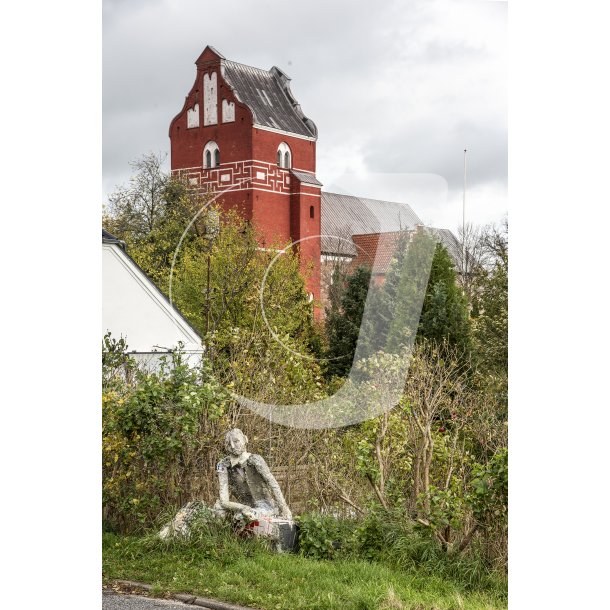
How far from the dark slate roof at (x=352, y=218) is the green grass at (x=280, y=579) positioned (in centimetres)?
145

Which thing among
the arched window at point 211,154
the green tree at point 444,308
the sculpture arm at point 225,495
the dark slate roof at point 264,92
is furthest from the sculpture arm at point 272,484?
the dark slate roof at point 264,92

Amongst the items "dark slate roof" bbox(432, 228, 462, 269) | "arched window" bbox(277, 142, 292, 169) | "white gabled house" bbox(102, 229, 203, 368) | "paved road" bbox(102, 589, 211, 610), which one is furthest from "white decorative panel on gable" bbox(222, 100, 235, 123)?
"paved road" bbox(102, 589, 211, 610)

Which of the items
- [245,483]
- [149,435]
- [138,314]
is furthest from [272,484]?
[138,314]

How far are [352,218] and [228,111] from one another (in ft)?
2.49

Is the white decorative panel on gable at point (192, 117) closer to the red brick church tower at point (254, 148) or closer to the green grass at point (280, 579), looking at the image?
the red brick church tower at point (254, 148)

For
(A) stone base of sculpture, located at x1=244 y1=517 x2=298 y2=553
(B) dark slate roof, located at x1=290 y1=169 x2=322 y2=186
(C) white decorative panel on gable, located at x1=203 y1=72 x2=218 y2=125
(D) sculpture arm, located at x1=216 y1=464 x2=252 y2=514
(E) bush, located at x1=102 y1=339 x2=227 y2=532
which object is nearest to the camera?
(C) white decorative panel on gable, located at x1=203 y1=72 x2=218 y2=125

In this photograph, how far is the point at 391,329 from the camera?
438 cm

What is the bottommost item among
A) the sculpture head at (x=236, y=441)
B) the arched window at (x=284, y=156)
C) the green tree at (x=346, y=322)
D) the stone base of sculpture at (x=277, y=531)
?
the stone base of sculpture at (x=277, y=531)

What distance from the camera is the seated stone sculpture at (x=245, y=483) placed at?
4.48 metres

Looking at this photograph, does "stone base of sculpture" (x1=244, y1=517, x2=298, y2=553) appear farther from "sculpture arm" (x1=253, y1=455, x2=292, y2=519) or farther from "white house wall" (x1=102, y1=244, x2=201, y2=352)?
"white house wall" (x1=102, y1=244, x2=201, y2=352)

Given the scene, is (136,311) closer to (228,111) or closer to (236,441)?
(236,441)

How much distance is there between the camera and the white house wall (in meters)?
4.30

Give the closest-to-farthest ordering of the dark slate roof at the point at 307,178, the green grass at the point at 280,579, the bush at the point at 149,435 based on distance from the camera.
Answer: the green grass at the point at 280,579 → the dark slate roof at the point at 307,178 → the bush at the point at 149,435

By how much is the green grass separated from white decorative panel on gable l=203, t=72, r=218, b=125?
6.50 feet
